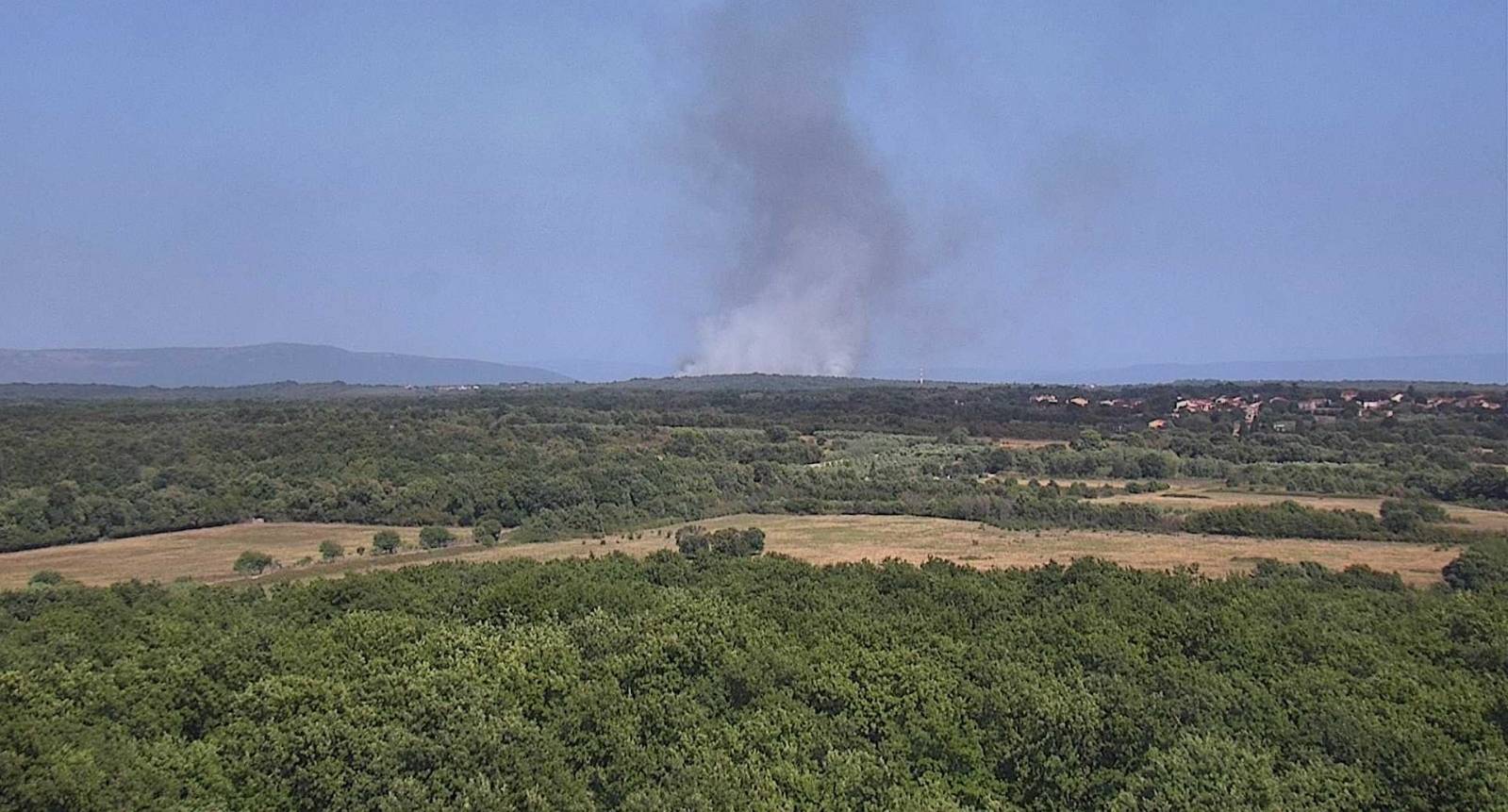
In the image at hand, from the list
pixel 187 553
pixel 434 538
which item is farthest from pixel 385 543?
pixel 187 553

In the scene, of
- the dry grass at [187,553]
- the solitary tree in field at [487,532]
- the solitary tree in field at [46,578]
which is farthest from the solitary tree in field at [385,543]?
the solitary tree in field at [46,578]

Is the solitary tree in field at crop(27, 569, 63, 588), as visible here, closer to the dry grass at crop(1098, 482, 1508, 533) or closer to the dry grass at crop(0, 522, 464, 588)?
the dry grass at crop(0, 522, 464, 588)

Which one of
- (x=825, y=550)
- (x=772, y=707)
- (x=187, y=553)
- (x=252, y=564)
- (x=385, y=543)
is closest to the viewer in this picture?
(x=772, y=707)

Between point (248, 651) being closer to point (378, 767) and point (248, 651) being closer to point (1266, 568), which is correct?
point (378, 767)

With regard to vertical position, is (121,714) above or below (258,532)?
above

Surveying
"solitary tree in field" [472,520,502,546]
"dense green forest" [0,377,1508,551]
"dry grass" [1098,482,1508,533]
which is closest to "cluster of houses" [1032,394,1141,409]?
"dense green forest" [0,377,1508,551]

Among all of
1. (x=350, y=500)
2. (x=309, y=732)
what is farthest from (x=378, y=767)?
(x=350, y=500)

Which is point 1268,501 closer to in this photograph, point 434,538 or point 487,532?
point 487,532
